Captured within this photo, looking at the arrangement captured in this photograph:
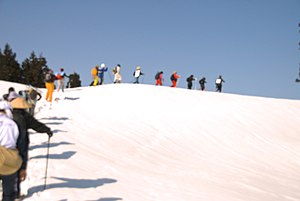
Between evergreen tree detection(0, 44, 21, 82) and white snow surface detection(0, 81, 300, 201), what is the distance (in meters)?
35.2

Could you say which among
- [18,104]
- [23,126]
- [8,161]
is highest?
[18,104]

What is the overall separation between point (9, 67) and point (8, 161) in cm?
5681

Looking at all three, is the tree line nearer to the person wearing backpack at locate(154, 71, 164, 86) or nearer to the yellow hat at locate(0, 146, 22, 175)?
the person wearing backpack at locate(154, 71, 164, 86)

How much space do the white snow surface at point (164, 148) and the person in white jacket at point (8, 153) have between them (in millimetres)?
1911

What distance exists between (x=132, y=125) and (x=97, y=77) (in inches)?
437

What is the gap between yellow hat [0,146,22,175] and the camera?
4043 millimetres

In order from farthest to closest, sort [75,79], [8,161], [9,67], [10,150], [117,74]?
[75,79], [9,67], [117,74], [10,150], [8,161]

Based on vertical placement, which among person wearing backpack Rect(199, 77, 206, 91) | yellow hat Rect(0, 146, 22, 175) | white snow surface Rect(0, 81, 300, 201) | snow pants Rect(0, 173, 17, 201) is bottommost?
white snow surface Rect(0, 81, 300, 201)

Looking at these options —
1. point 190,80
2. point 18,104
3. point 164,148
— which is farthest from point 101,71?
point 18,104

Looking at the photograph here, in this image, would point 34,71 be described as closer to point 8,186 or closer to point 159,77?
point 159,77

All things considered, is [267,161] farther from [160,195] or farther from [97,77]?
[97,77]

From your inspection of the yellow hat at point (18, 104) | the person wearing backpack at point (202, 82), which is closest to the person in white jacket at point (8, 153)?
the yellow hat at point (18, 104)

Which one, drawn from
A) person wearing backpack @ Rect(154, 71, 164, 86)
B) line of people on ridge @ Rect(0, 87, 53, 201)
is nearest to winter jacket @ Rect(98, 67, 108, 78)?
person wearing backpack @ Rect(154, 71, 164, 86)

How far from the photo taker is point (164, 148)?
12.7 metres
